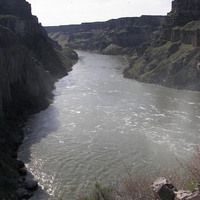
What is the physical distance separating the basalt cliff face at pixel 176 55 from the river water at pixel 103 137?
10.7 m

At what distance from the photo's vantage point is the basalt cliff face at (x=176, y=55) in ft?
233

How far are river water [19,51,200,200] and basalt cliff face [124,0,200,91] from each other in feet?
35.3

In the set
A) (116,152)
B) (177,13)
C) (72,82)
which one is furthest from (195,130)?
(177,13)

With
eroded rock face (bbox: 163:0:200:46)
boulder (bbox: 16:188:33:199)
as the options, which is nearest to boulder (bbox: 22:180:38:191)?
boulder (bbox: 16:188:33:199)

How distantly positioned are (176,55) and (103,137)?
4971cm

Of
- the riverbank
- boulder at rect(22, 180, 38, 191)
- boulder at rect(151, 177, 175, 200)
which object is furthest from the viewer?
boulder at rect(22, 180, 38, 191)

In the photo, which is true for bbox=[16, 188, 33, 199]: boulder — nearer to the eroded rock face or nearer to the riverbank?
the riverbank

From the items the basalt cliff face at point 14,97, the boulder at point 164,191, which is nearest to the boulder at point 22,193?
the basalt cliff face at point 14,97

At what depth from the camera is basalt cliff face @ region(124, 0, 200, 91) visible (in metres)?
70.9

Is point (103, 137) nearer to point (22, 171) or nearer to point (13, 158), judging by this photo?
point (13, 158)

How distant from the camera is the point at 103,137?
120ft

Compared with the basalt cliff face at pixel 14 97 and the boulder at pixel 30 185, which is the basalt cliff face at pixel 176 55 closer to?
the basalt cliff face at pixel 14 97

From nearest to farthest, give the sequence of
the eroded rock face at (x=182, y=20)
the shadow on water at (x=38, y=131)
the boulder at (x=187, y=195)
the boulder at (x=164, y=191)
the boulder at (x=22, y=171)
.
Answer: the boulder at (x=187, y=195)
the boulder at (x=164, y=191)
the shadow on water at (x=38, y=131)
the boulder at (x=22, y=171)
the eroded rock face at (x=182, y=20)

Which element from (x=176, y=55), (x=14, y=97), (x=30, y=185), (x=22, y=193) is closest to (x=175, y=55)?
(x=176, y=55)
